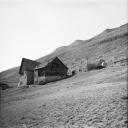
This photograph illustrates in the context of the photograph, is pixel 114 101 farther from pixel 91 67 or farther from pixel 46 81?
pixel 91 67

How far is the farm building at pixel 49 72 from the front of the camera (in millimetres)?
48500

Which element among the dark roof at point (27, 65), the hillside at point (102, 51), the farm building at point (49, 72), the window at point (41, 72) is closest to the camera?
the farm building at point (49, 72)

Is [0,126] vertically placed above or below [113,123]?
below

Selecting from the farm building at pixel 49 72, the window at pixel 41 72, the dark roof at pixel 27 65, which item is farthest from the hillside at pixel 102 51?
the window at pixel 41 72

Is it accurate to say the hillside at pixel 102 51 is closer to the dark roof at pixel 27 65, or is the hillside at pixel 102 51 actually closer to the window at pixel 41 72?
the dark roof at pixel 27 65

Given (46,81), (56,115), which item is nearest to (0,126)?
(56,115)

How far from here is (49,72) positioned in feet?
162

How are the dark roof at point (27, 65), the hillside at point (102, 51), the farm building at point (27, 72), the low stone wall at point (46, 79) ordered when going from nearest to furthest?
the low stone wall at point (46, 79), the farm building at point (27, 72), the dark roof at point (27, 65), the hillside at point (102, 51)

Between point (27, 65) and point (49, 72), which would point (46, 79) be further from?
point (27, 65)

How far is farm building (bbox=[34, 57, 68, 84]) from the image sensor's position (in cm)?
4850

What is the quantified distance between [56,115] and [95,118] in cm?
370

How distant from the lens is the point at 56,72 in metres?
51.6

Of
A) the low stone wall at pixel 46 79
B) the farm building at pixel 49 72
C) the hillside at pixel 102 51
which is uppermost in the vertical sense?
the hillside at pixel 102 51

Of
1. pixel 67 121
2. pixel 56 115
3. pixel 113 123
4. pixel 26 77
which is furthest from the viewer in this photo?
pixel 26 77
